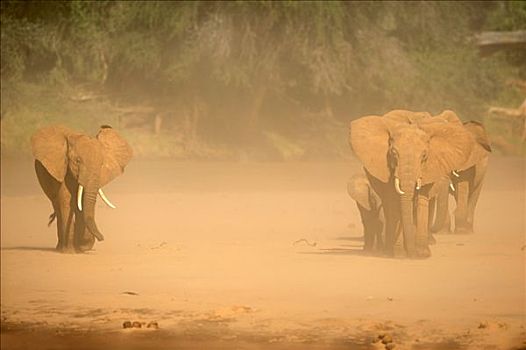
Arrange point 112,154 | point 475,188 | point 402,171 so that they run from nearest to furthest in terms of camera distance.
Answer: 1. point 402,171
2. point 112,154
3. point 475,188

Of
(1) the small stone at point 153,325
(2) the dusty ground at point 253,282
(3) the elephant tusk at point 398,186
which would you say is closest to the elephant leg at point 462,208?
(2) the dusty ground at point 253,282

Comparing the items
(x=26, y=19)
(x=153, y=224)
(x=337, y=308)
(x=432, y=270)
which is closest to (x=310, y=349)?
(x=337, y=308)

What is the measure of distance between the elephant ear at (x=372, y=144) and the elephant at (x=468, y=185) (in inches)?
98.5

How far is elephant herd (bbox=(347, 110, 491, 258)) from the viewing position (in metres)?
15.0

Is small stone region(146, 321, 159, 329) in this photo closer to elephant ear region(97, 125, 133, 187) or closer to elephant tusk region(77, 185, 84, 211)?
elephant tusk region(77, 185, 84, 211)

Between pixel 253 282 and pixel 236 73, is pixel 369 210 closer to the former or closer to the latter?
pixel 253 282

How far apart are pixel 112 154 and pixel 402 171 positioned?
3415mm

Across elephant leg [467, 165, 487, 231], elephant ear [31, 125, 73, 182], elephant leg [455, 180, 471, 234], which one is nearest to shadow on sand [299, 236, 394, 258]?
elephant leg [455, 180, 471, 234]

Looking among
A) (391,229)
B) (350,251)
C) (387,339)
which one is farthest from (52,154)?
(387,339)

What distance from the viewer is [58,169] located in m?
16.1

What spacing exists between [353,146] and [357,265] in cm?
148

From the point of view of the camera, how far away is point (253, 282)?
45.6 feet

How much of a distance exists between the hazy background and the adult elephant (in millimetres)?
14330

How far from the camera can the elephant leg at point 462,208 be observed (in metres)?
18.5
